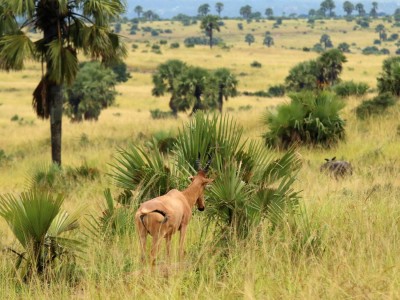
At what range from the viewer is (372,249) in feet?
16.3

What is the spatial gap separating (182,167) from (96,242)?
1.04 m

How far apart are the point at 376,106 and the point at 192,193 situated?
13.7 metres

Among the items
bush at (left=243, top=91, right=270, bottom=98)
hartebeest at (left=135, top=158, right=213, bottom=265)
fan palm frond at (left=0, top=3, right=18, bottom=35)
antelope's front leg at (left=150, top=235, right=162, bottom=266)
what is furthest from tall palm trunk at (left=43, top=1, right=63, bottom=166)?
bush at (left=243, top=91, right=270, bottom=98)

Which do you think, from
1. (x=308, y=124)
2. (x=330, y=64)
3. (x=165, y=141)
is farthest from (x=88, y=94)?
(x=308, y=124)

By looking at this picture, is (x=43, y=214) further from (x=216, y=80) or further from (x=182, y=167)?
(x=216, y=80)

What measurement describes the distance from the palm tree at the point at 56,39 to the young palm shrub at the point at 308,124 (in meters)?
4.58

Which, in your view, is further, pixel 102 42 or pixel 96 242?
pixel 102 42

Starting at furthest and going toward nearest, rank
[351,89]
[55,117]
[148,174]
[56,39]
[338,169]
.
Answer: [351,89] → [55,117] → [56,39] → [338,169] → [148,174]

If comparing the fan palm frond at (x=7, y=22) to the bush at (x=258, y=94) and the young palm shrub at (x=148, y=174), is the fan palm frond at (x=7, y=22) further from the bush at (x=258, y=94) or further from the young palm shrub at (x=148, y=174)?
the bush at (x=258, y=94)

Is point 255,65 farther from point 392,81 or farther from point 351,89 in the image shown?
point 392,81

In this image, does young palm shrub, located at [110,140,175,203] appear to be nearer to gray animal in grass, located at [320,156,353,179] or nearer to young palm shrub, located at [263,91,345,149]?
gray animal in grass, located at [320,156,353,179]

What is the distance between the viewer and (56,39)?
15070 mm

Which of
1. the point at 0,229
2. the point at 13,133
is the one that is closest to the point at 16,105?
the point at 13,133

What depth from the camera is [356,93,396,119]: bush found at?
17.3 meters
